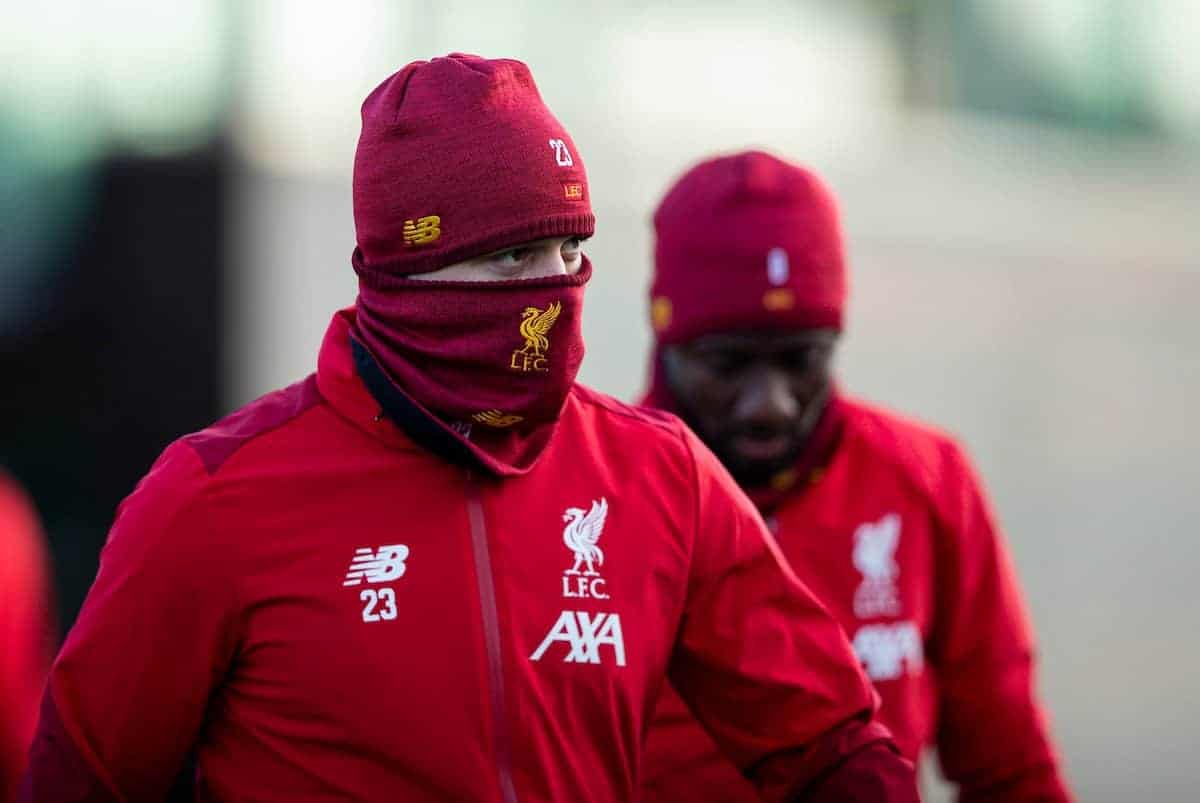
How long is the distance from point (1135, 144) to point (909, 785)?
8.68 m

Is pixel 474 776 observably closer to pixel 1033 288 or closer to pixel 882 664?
pixel 882 664

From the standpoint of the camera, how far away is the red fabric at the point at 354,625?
287cm

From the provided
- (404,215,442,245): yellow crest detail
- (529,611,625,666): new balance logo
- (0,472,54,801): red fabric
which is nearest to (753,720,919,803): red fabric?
(529,611,625,666): new balance logo

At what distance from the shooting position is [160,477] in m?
2.92

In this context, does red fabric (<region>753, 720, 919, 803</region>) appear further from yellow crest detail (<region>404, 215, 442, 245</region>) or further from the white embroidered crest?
the white embroidered crest

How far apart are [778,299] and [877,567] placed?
62 cm

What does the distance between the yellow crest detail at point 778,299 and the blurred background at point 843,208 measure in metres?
4.16

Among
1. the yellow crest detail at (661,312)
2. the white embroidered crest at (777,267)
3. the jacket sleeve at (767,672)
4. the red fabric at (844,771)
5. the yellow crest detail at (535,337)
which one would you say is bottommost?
the red fabric at (844,771)

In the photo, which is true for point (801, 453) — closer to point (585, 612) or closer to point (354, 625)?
point (585, 612)

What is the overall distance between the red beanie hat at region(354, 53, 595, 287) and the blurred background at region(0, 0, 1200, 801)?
503 cm

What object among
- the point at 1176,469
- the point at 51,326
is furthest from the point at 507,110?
the point at 1176,469

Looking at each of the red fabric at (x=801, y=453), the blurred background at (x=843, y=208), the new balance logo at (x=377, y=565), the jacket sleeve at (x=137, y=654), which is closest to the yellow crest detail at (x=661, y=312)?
the red fabric at (x=801, y=453)

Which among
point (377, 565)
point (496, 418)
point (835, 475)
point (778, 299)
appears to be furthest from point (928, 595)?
point (377, 565)

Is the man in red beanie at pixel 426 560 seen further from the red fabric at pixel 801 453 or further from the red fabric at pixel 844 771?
the red fabric at pixel 801 453
